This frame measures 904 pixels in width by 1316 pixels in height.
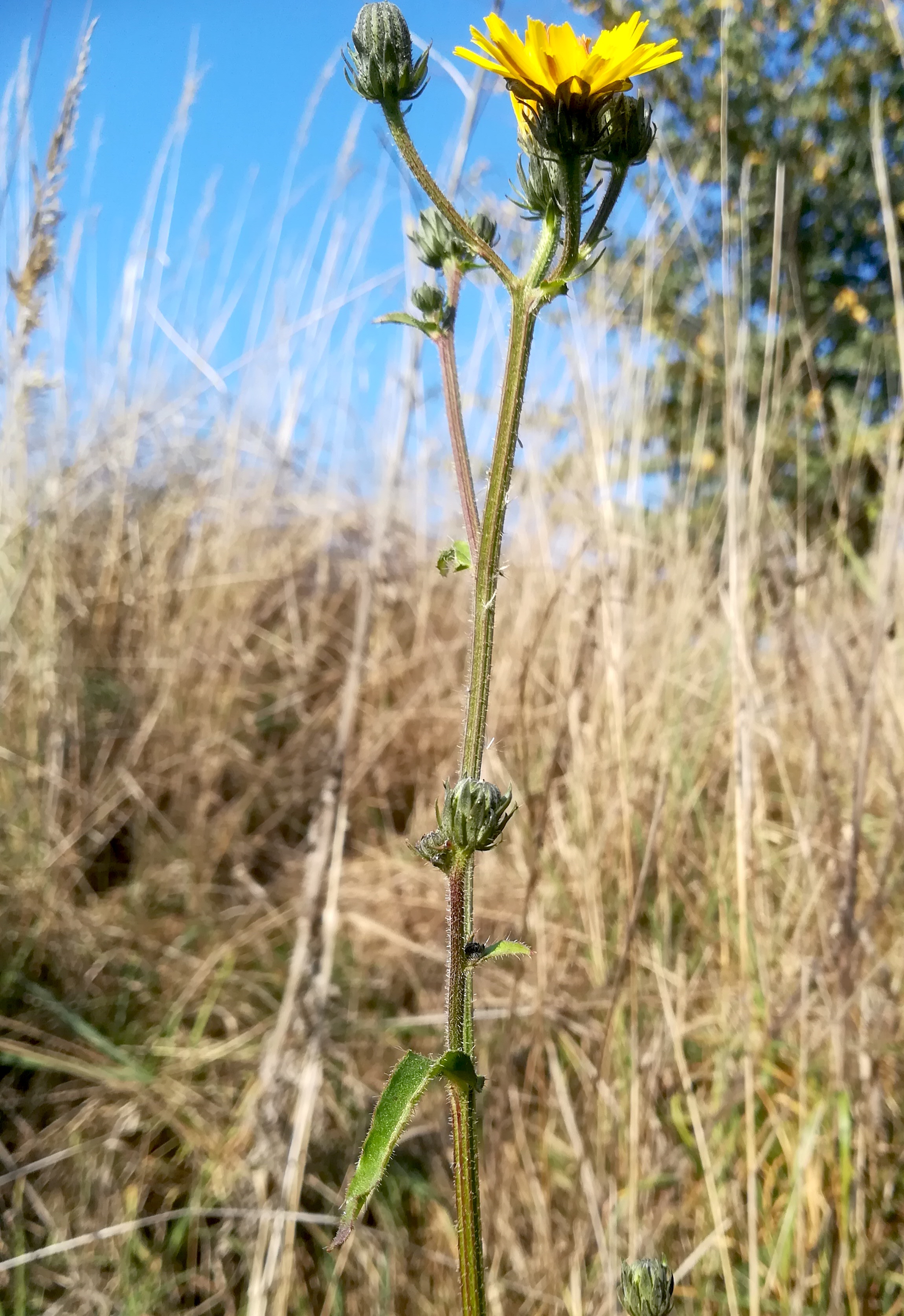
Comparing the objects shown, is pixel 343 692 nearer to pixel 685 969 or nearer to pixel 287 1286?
pixel 685 969

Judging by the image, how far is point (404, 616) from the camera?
7.66ft

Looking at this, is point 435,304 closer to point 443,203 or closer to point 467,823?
point 443,203

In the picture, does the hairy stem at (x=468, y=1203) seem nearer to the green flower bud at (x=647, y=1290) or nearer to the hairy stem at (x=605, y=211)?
the green flower bud at (x=647, y=1290)

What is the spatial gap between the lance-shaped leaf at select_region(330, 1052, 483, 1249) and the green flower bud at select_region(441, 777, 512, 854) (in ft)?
0.31

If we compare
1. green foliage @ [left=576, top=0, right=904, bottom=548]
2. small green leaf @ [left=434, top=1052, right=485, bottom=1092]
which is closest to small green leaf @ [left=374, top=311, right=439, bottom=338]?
small green leaf @ [left=434, top=1052, right=485, bottom=1092]

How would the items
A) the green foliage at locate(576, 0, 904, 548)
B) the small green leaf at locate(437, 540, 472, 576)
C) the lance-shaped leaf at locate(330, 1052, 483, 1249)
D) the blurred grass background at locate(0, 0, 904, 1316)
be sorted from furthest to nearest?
the green foliage at locate(576, 0, 904, 548) → the blurred grass background at locate(0, 0, 904, 1316) → the small green leaf at locate(437, 540, 472, 576) → the lance-shaped leaf at locate(330, 1052, 483, 1249)

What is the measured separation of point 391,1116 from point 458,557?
288 mm

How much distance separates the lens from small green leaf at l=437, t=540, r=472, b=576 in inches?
20.3

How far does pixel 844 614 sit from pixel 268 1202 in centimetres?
151

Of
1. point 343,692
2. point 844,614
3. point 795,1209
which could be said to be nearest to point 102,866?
point 343,692

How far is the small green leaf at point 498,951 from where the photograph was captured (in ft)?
1.45

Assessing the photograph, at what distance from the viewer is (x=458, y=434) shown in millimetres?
500

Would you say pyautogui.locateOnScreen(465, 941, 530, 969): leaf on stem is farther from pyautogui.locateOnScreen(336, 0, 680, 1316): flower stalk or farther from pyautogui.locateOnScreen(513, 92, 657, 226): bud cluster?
pyautogui.locateOnScreen(513, 92, 657, 226): bud cluster

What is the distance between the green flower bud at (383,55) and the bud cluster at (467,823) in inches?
14.5
